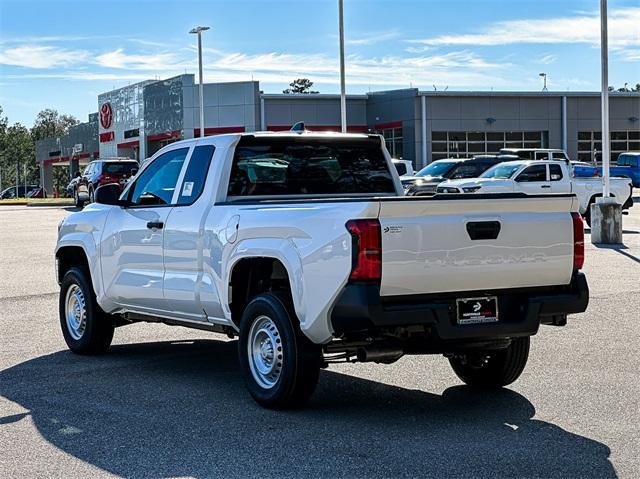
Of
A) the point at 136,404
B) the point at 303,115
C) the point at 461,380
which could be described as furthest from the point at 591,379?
the point at 303,115

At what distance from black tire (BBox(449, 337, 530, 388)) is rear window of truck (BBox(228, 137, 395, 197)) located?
1.81 meters

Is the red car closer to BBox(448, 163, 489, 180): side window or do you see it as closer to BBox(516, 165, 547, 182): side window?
BBox(448, 163, 489, 180): side window

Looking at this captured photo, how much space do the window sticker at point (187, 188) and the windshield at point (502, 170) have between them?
2143 cm

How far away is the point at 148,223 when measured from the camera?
8.84 m

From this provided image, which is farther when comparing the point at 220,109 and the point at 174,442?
the point at 220,109

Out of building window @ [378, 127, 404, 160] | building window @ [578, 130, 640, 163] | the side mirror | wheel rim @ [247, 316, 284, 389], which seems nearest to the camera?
wheel rim @ [247, 316, 284, 389]

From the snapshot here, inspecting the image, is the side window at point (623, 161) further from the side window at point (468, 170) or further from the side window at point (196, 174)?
the side window at point (196, 174)

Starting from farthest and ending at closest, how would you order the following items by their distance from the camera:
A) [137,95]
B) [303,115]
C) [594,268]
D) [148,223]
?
[137,95] → [303,115] → [594,268] → [148,223]

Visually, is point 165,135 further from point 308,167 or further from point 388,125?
point 308,167

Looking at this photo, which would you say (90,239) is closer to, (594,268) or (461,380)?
(461,380)

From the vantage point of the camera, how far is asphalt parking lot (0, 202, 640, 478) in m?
5.94

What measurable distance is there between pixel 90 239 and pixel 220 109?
56918mm

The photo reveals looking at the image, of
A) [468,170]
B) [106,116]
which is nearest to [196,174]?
[468,170]

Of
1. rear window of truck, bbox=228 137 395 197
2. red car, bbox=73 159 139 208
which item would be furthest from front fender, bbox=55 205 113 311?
red car, bbox=73 159 139 208
